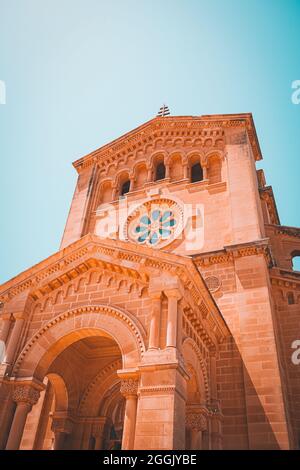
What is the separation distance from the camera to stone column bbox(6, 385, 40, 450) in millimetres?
10484

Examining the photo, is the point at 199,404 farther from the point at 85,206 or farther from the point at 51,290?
the point at 85,206

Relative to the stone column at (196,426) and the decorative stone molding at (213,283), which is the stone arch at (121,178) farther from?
the stone column at (196,426)

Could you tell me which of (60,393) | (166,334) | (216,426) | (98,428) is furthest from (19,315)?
(216,426)

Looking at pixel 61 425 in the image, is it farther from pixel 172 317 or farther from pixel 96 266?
pixel 172 317

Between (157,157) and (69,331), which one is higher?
(157,157)

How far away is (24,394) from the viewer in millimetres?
11062

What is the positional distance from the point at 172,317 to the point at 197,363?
2.87 meters

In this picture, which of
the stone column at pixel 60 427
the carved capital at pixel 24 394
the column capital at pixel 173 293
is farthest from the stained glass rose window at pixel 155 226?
the carved capital at pixel 24 394

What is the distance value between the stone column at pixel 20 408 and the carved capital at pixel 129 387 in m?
3.08

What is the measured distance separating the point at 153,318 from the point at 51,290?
14.6ft

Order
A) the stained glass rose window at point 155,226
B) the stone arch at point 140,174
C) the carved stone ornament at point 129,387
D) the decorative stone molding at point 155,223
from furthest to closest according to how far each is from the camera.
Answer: the stone arch at point 140,174 < the stained glass rose window at point 155,226 < the decorative stone molding at point 155,223 < the carved stone ornament at point 129,387

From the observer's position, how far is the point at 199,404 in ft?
39.9

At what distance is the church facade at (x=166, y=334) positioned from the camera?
10359 millimetres

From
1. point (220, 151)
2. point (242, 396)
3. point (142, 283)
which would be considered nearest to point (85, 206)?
point (220, 151)
